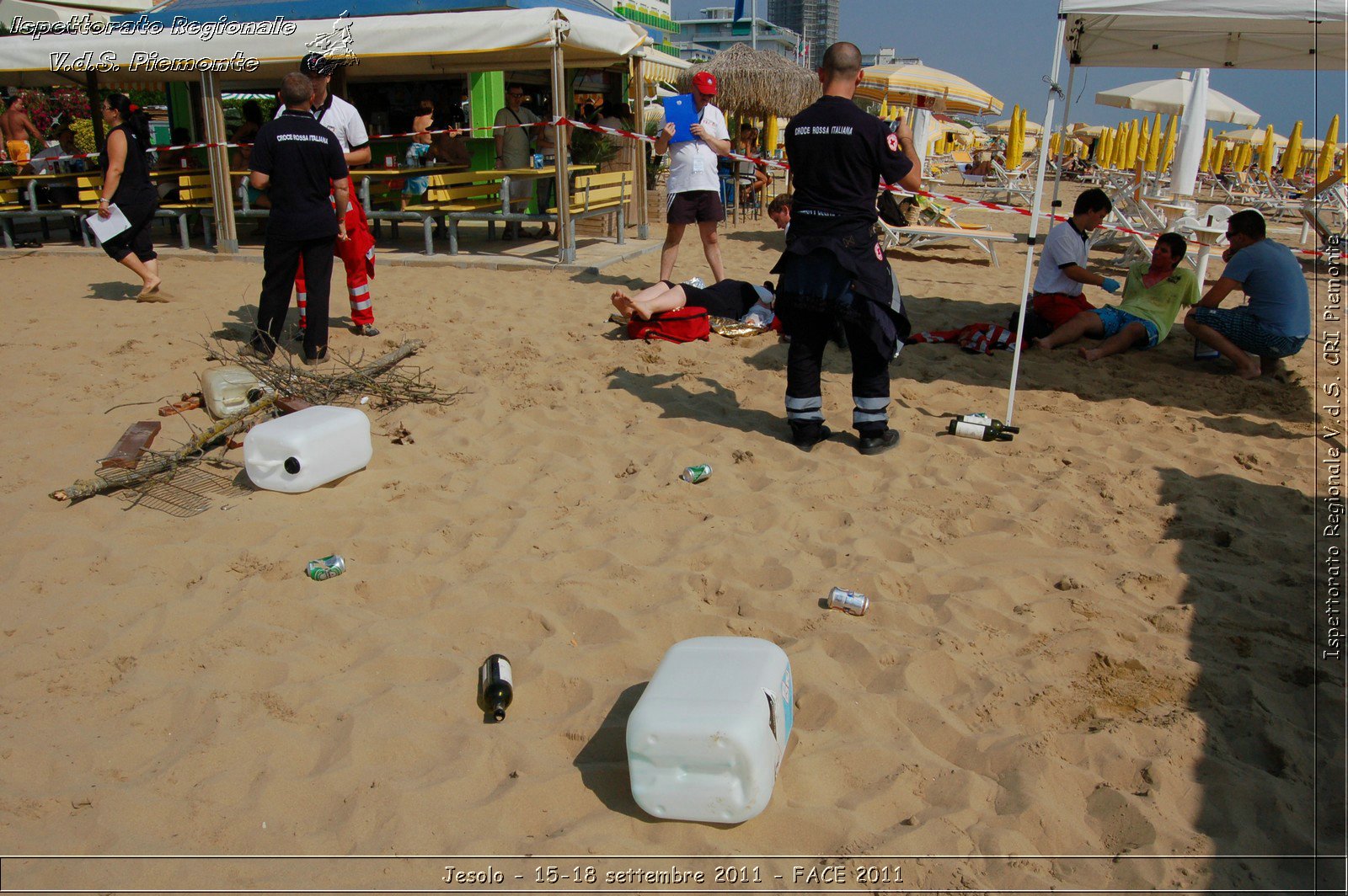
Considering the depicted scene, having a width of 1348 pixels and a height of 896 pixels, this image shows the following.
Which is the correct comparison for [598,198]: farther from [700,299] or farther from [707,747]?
[707,747]

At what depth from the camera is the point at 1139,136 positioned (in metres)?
21.0

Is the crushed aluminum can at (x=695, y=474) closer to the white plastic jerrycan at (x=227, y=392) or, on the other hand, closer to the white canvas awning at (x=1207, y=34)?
the white plastic jerrycan at (x=227, y=392)

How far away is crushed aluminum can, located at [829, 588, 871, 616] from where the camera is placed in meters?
3.16

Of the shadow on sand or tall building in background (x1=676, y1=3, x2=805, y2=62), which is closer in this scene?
the shadow on sand

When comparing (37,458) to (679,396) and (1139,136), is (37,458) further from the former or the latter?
(1139,136)

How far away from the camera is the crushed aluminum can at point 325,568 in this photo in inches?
131

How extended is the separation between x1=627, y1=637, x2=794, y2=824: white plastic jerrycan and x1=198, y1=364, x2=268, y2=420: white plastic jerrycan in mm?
3424

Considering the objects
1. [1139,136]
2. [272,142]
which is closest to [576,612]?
[272,142]

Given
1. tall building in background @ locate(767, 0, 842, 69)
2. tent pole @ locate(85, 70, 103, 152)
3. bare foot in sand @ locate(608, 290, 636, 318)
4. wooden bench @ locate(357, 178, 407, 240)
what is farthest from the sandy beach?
→ tall building in background @ locate(767, 0, 842, 69)

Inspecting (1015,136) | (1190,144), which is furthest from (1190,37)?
(1015,136)

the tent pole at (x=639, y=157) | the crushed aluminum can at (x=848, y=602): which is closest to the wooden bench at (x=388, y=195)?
the tent pole at (x=639, y=157)

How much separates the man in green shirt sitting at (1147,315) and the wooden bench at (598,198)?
4796mm

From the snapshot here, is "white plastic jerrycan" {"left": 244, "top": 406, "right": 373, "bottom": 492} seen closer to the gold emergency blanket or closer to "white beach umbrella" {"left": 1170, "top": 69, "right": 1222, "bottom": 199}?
the gold emergency blanket

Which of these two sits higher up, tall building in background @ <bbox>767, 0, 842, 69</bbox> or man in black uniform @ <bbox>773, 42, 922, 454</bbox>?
tall building in background @ <bbox>767, 0, 842, 69</bbox>
